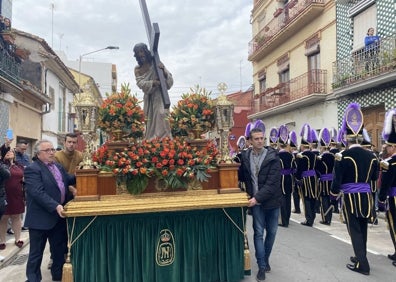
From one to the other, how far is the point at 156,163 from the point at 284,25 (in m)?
14.7

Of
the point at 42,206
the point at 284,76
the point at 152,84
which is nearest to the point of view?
the point at 42,206

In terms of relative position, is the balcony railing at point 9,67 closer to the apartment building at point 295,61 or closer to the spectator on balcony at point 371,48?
the apartment building at point 295,61

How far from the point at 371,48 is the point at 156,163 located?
9.88m

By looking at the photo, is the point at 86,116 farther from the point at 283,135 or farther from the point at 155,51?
the point at 283,135

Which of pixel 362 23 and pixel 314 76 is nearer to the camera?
pixel 362 23

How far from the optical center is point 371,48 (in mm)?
11547

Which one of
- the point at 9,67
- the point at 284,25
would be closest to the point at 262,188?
the point at 9,67

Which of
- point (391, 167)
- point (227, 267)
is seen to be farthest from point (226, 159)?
point (391, 167)

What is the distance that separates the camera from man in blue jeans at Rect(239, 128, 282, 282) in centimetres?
453

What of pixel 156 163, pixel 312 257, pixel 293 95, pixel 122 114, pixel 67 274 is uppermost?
pixel 293 95

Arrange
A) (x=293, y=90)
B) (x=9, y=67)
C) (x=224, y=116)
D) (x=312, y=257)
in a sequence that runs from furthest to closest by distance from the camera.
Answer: (x=293, y=90) → (x=9, y=67) → (x=312, y=257) → (x=224, y=116)

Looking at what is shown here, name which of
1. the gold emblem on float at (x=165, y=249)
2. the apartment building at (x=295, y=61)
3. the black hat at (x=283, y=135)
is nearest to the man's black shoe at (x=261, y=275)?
the gold emblem on float at (x=165, y=249)

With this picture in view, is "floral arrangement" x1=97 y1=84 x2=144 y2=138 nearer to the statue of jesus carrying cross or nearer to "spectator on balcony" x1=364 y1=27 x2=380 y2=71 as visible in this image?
the statue of jesus carrying cross

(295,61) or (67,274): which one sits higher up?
(295,61)
